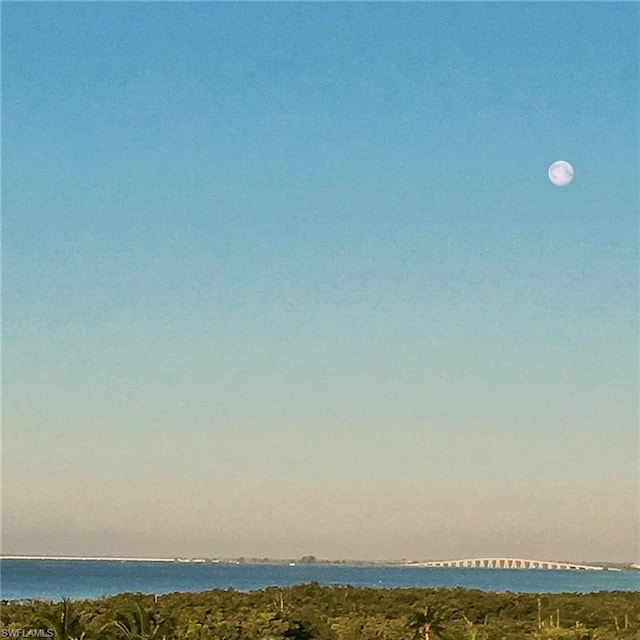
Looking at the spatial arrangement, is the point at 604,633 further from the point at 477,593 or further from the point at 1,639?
the point at 1,639

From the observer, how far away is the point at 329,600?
3183 centimetres

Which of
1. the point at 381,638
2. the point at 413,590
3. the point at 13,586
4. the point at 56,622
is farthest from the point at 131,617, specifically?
the point at 13,586

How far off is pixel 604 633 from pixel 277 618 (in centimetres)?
731

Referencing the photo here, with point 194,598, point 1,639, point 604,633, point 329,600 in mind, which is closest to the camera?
point 1,639

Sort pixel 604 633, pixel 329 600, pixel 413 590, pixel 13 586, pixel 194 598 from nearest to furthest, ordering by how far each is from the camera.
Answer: pixel 604 633, pixel 194 598, pixel 329 600, pixel 413 590, pixel 13 586

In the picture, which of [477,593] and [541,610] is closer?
[541,610]

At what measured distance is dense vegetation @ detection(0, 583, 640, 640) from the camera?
83.0ft

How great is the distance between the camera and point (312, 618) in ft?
89.8

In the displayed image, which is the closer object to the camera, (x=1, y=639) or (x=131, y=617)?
(x=1, y=639)

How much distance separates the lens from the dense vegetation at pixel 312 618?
83.0 ft

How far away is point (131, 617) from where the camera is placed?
2631cm

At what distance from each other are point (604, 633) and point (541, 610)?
184 inches

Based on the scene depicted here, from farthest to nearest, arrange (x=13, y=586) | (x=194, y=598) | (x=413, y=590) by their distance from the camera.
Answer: (x=13, y=586), (x=413, y=590), (x=194, y=598)

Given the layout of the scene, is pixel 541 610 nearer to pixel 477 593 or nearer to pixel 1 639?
pixel 477 593
